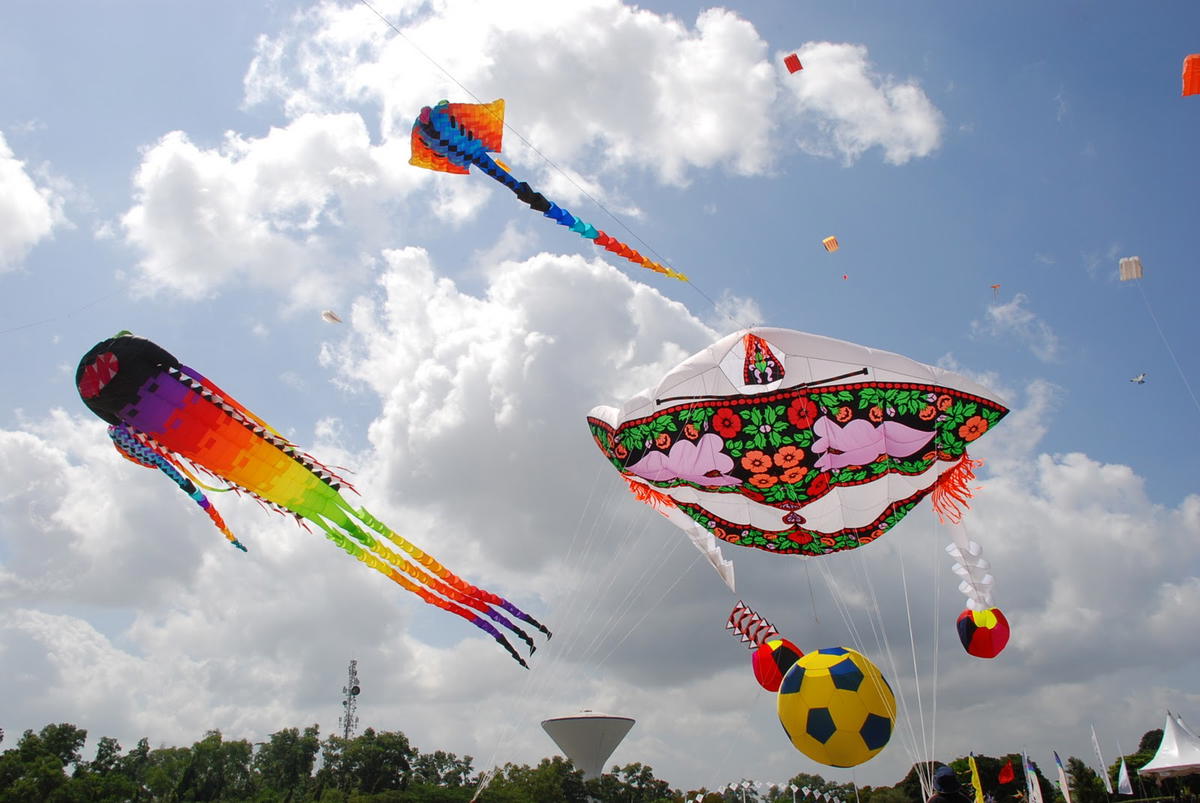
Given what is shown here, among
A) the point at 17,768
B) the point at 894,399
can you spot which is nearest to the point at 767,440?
the point at 894,399

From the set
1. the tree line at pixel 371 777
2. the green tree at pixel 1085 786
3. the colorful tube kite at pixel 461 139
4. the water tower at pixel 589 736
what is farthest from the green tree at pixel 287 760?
the colorful tube kite at pixel 461 139

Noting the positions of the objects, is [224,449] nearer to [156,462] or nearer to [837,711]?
[156,462]

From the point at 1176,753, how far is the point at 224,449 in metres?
37.7

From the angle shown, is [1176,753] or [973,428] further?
[1176,753]


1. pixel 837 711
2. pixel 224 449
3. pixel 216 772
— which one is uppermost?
pixel 224 449

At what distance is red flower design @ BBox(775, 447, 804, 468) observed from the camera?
40.3 ft

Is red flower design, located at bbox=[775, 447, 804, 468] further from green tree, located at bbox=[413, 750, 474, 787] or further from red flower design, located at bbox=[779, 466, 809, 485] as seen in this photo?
green tree, located at bbox=[413, 750, 474, 787]

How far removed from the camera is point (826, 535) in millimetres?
14750

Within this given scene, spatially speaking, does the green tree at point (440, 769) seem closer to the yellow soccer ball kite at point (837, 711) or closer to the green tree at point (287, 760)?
the green tree at point (287, 760)

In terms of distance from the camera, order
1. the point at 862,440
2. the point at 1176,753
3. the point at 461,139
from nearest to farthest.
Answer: the point at 461,139
the point at 862,440
the point at 1176,753

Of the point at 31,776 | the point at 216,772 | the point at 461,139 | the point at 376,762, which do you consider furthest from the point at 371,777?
the point at 461,139

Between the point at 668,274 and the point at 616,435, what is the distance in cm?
487

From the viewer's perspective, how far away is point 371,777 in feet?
178

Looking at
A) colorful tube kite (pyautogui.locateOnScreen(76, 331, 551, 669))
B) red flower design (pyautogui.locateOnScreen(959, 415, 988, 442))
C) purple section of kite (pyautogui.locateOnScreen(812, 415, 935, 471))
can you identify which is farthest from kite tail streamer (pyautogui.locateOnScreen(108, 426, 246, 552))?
red flower design (pyautogui.locateOnScreen(959, 415, 988, 442))
